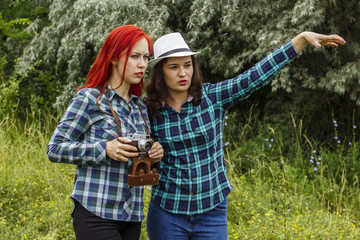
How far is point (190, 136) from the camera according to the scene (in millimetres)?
2271

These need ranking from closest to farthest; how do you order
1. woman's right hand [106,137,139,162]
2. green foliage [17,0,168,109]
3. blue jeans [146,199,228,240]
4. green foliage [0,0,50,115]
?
woman's right hand [106,137,139,162]
blue jeans [146,199,228,240]
green foliage [17,0,168,109]
green foliage [0,0,50,115]

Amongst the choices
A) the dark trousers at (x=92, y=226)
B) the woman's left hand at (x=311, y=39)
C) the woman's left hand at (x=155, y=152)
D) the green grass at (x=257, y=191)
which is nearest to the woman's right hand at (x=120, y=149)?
the woman's left hand at (x=155, y=152)

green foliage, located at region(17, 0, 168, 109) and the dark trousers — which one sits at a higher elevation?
green foliage, located at region(17, 0, 168, 109)

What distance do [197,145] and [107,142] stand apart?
21.4 inches

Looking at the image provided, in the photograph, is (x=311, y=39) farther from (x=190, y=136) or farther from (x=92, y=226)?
(x=92, y=226)

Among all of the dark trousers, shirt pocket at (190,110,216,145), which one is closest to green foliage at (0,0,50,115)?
shirt pocket at (190,110,216,145)

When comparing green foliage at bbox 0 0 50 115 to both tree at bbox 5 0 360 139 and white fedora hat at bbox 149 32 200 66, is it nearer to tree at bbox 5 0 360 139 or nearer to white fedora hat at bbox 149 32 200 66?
tree at bbox 5 0 360 139

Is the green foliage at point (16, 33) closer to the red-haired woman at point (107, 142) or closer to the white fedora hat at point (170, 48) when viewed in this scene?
the white fedora hat at point (170, 48)

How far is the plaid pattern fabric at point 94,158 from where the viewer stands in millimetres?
1960

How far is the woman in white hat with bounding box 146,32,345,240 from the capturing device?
2260 millimetres

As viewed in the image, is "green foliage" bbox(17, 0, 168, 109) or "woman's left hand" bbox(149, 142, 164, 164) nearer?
"woman's left hand" bbox(149, 142, 164, 164)

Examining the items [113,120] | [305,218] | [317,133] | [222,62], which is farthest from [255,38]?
[113,120]

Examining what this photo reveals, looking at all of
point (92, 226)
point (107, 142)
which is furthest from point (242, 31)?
point (92, 226)

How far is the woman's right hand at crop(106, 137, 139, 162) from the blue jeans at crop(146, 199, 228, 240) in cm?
51
